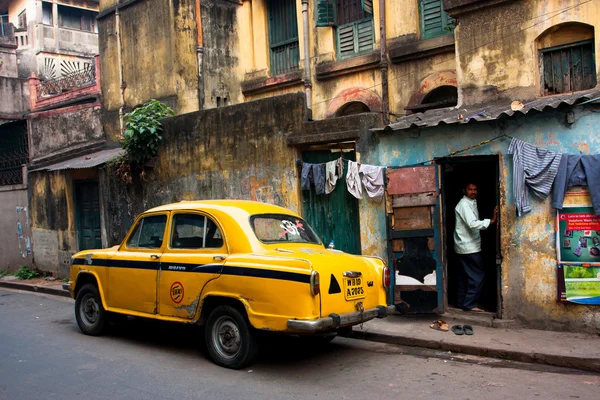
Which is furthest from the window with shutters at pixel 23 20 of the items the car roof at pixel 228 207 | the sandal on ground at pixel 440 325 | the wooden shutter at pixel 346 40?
the sandal on ground at pixel 440 325

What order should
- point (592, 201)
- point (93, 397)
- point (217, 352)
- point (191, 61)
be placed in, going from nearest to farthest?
point (93, 397)
point (217, 352)
point (592, 201)
point (191, 61)

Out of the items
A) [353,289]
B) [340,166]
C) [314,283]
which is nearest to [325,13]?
[340,166]

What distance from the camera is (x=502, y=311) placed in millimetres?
7723

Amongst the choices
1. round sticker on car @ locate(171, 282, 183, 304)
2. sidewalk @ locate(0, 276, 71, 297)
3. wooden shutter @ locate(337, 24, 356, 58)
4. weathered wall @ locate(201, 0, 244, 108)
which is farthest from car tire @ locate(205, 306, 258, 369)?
weathered wall @ locate(201, 0, 244, 108)

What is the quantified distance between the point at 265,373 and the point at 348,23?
A: 9777 mm

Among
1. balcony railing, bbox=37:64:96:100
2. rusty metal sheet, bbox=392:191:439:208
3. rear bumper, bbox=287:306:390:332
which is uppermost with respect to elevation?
balcony railing, bbox=37:64:96:100

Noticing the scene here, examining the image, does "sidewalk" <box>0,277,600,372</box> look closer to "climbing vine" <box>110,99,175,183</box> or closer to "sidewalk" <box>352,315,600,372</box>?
"sidewalk" <box>352,315,600,372</box>

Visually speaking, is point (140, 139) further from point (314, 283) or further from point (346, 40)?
point (314, 283)

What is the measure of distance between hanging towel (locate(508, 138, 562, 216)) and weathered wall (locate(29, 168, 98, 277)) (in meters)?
10.5

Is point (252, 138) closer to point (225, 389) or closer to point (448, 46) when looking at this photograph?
point (448, 46)

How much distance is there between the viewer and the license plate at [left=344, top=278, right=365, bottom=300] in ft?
19.5

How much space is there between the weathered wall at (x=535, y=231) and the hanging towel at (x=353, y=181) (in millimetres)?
1640

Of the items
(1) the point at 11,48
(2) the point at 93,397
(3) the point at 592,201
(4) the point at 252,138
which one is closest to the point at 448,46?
(4) the point at 252,138

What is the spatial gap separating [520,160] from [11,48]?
1810cm
